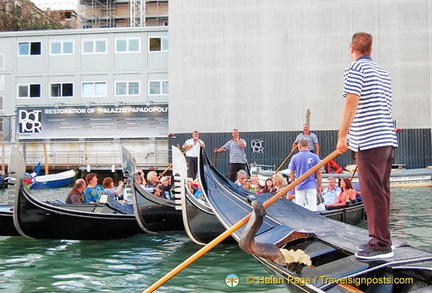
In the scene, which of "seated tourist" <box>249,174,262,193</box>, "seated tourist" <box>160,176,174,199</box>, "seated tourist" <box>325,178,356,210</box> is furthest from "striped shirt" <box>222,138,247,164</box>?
"seated tourist" <box>325,178,356,210</box>

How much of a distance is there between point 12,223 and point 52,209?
475 millimetres

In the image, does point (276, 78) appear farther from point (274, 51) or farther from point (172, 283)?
point (172, 283)

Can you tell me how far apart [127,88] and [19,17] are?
9.43 meters

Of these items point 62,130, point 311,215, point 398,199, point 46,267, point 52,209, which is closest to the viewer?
point 311,215

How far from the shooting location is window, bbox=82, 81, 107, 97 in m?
16.2

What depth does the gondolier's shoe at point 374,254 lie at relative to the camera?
2.04 meters

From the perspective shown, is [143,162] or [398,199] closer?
[398,199]

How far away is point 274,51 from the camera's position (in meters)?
14.5

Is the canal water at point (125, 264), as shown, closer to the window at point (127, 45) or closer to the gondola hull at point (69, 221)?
the gondola hull at point (69, 221)

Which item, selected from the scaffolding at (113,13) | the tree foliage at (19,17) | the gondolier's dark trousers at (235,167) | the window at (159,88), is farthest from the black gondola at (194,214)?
the scaffolding at (113,13)

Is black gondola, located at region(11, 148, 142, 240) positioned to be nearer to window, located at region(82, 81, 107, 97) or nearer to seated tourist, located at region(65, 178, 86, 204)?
seated tourist, located at region(65, 178, 86, 204)

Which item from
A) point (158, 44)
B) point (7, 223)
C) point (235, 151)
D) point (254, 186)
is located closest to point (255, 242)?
point (7, 223)

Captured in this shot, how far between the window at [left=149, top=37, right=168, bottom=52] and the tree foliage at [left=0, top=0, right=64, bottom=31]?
8.44 m

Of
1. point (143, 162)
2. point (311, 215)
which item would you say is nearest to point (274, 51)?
point (143, 162)
